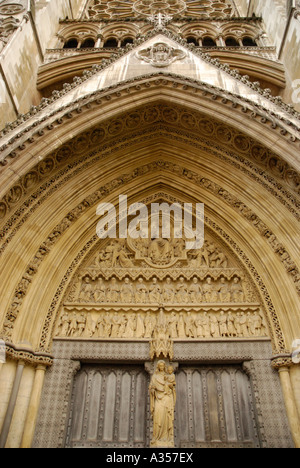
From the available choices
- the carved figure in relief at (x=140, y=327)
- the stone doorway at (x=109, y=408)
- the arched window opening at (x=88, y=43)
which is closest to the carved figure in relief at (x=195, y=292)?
the carved figure in relief at (x=140, y=327)

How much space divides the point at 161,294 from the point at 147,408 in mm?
2092

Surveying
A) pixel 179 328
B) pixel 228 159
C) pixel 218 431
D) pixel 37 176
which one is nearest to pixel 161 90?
pixel 228 159

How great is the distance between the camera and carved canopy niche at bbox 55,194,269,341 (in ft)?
20.8

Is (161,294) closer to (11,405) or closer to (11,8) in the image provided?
(11,405)

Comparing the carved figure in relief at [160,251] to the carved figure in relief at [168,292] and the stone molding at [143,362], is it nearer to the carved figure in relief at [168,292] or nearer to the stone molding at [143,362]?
the carved figure in relief at [168,292]

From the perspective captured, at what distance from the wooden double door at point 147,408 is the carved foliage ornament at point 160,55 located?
632 centimetres

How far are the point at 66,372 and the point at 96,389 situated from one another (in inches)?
25.1

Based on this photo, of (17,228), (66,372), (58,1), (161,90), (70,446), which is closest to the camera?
(70,446)

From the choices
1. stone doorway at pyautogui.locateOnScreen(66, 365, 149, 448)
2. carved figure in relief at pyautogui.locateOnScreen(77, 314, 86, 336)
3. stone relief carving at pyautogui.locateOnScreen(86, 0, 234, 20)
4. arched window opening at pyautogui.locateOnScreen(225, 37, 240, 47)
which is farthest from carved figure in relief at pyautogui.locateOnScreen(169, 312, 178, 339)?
stone relief carving at pyautogui.locateOnScreen(86, 0, 234, 20)

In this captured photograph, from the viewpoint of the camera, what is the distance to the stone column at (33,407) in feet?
16.9

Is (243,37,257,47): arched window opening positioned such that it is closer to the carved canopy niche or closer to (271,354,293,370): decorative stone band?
the carved canopy niche

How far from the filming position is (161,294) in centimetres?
689

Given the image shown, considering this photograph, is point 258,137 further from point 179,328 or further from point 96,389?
point 96,389

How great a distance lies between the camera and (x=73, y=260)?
22.9 feet
